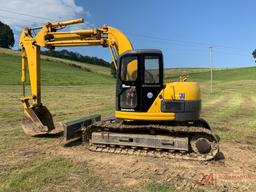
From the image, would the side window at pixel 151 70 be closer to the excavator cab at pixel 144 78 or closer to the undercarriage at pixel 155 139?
the excavator cab at pixel 144 78

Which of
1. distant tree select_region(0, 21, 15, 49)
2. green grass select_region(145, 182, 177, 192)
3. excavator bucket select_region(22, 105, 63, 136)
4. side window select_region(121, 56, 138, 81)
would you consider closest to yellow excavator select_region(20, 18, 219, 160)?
side window select_region(121, 56, 138, 81)

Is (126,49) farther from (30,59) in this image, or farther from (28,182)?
(28,182)

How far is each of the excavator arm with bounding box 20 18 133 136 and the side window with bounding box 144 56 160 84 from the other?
3.94ft

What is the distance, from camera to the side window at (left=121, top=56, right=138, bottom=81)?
8570 mm

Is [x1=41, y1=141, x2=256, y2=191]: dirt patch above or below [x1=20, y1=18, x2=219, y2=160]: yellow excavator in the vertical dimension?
below

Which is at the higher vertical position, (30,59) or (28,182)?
(30,59)

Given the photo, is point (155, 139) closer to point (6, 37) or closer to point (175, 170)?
point (175, 170)

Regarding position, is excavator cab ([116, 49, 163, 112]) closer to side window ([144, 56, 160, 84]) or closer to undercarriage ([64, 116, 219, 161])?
side window ([144, 56, 160, 84])

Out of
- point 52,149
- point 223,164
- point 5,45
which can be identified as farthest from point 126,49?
point 5,45

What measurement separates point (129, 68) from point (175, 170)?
3.12m

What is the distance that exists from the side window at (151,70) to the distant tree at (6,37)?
97.6 meters

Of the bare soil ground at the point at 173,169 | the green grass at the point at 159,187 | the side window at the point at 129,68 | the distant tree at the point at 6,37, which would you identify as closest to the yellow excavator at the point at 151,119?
the side window at the point at 129,68

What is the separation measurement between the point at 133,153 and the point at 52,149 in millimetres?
2378

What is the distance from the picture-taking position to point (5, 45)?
98625mm
